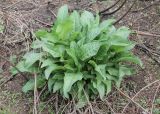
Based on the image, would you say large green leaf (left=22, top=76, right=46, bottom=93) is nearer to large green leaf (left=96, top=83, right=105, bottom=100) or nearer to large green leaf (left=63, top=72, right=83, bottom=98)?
large green leaf (left=63, top=72, right=83, bottom=98)

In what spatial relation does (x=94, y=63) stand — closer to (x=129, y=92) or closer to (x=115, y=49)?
(x=115, y=49)

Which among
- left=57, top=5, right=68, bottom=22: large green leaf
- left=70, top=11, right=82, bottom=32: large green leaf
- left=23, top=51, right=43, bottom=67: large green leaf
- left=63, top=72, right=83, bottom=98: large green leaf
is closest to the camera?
left=63, top=72, right=83, bottom=98: large green leaf

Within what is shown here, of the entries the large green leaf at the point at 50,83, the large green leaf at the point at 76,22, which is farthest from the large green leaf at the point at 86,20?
the large green leaf at the point at 50,83

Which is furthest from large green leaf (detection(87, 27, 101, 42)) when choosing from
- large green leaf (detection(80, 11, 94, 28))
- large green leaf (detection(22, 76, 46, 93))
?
large green leaf (detection(22, 76, 46, 93))

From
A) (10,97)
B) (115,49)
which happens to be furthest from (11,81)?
(115,49)

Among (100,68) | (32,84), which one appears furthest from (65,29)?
(32,84)

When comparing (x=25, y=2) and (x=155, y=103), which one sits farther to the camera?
(x=25, y=2)

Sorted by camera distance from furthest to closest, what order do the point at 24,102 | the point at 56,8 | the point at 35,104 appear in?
the point at 56,8
the point at 24,102
the point at 35,104
